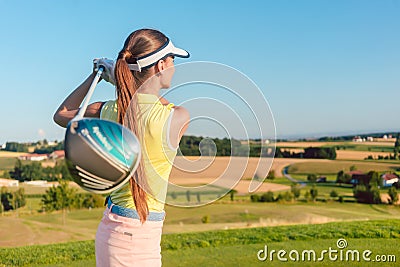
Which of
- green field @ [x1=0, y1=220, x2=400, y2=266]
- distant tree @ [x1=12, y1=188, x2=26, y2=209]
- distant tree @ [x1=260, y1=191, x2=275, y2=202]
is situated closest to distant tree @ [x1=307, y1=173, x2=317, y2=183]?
Result: distant tree @ [x1=260, y1=191, x2=275, y2=202]

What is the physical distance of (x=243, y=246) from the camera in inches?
259

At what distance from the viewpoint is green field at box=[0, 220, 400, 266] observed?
19.2 ft

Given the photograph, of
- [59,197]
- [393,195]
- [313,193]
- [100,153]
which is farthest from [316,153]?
[100,153]

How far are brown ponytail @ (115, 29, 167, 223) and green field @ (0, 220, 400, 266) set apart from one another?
13.2 feet

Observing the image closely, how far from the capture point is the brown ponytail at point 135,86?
1783mm

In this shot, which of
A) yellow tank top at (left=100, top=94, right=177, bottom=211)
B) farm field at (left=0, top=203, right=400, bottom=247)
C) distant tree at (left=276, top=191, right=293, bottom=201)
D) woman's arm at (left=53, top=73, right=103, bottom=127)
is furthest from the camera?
distant tree at (left=276, top=191, right=293, bottom=201)

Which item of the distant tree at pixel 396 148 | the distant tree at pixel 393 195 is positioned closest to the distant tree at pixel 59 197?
the distant tree at pixel 393 195

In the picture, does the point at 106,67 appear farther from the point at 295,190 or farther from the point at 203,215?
the point at 295,190

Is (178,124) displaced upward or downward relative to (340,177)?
upward

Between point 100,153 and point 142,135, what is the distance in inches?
11.9

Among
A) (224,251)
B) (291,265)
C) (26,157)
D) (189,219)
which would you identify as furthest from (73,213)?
(291,265)

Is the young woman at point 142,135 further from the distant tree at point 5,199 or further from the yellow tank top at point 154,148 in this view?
the distant tree at point 5,199

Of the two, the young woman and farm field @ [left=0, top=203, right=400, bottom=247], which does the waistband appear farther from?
farm field @ [left=0, top=203, right=400, bottom=247]

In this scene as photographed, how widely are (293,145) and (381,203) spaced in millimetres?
2955
